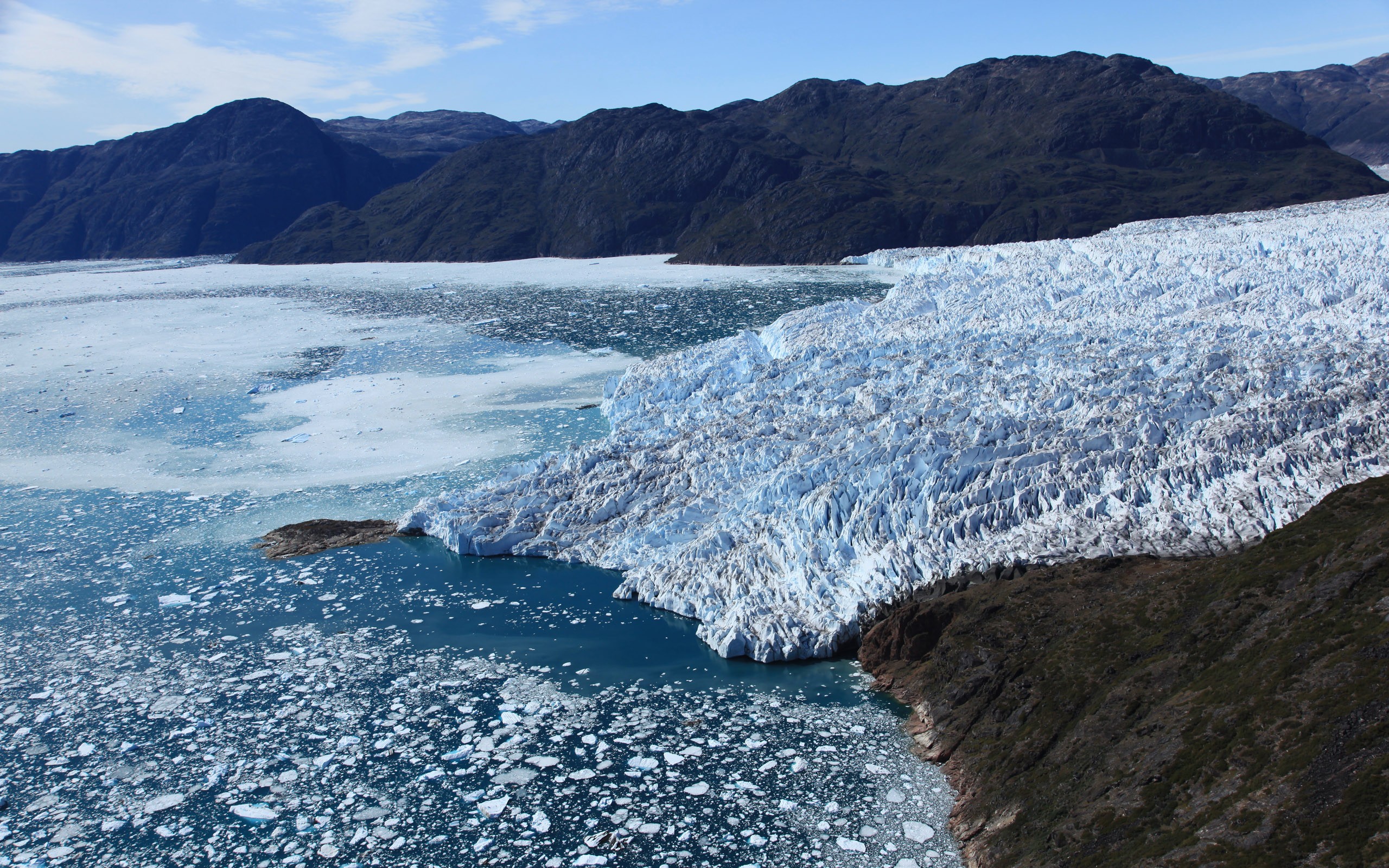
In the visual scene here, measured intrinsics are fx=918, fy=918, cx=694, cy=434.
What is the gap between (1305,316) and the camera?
60.1 feet

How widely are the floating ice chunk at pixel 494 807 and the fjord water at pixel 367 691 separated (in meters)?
0.03

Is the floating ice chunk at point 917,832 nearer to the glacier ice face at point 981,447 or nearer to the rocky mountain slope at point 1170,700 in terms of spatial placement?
the rocky mountain slope at point 1170,700

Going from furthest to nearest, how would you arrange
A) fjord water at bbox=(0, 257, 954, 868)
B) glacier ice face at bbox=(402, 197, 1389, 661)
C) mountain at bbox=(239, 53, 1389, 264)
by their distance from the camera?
mountain at bbox=(239, 53, 1389, 264)
glacier ice face at bbox=(402, 197, 1389, 661)
fjord water at bbox=(0, 257, 954, 868)

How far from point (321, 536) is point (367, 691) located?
21.8 ft

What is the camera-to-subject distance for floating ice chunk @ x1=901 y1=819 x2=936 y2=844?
29.6 feet

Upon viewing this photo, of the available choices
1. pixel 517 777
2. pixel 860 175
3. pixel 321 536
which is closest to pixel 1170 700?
pixel 517 777

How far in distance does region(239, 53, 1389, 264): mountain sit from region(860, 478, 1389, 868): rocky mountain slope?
6684 cm

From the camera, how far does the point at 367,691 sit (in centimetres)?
1231

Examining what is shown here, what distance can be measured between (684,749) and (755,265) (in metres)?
69.7

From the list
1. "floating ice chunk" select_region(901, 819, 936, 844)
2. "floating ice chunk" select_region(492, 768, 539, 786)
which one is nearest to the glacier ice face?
Result: "floating ice chunk" select_region(492, 768, 539, 786)

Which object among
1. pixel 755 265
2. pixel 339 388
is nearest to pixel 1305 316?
pixel 339 388

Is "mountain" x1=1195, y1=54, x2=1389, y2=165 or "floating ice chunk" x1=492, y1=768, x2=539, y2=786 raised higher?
"mountain" x1=1195, y1=54, x2=1389, y2=165

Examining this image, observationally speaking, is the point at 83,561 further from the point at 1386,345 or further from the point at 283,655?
the point at 1386,345

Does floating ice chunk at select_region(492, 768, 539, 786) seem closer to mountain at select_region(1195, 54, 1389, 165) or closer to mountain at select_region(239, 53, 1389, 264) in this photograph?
mountain at select_region(239, 53, 1389, 264)
